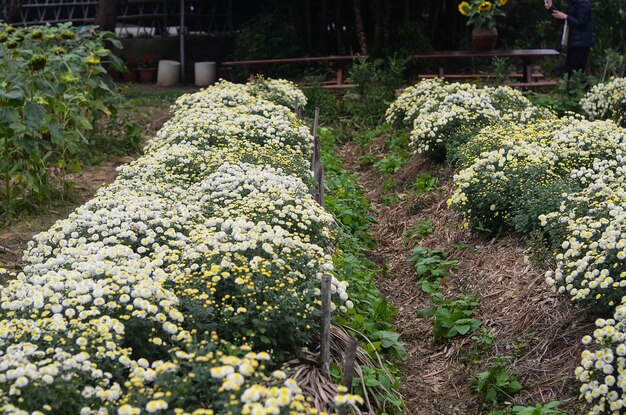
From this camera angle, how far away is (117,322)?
3.85 m

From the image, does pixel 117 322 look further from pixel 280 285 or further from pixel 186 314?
pixel 280 285

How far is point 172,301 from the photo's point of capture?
13.6 feet

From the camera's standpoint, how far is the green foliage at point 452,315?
5.86m

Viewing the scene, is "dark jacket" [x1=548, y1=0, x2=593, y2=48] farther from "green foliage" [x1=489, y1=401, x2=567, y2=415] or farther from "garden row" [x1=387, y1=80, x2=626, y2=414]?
"green foliage" [x1=489, y1=401, x2=567, y2=415]

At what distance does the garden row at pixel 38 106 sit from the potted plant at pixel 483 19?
5.95m

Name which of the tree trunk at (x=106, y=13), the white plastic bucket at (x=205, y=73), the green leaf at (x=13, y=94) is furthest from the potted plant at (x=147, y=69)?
the green leaf at (x=13, y=94)

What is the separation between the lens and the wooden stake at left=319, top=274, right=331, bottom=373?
424cm

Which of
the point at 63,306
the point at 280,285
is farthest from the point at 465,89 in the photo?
the point at 63,306

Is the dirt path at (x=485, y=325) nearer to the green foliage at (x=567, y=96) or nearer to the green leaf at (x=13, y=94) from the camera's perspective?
the green leaf at (x=13, y=94)

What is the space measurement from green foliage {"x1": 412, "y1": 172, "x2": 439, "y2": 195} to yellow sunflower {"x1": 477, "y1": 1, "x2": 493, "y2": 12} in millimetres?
5031

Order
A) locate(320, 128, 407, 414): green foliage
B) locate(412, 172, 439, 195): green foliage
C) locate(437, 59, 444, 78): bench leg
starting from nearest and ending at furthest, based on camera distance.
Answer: locate(320, 128, 407, 414): green foliage, locate(412, 172, 439, 195): green foliage, locate(437, 59, 444, 78): bench leg

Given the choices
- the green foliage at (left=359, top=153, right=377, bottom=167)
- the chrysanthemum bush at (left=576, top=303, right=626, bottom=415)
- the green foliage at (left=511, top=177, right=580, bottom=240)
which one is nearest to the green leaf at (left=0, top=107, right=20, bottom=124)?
the green foliage at (left=511, top=177, right=580, bottom=240)

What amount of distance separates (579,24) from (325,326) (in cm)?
989

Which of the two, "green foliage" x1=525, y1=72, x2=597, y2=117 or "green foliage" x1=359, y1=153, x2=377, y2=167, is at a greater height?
"green foliage" x1=525, y1=72, x2=597, y2=117
